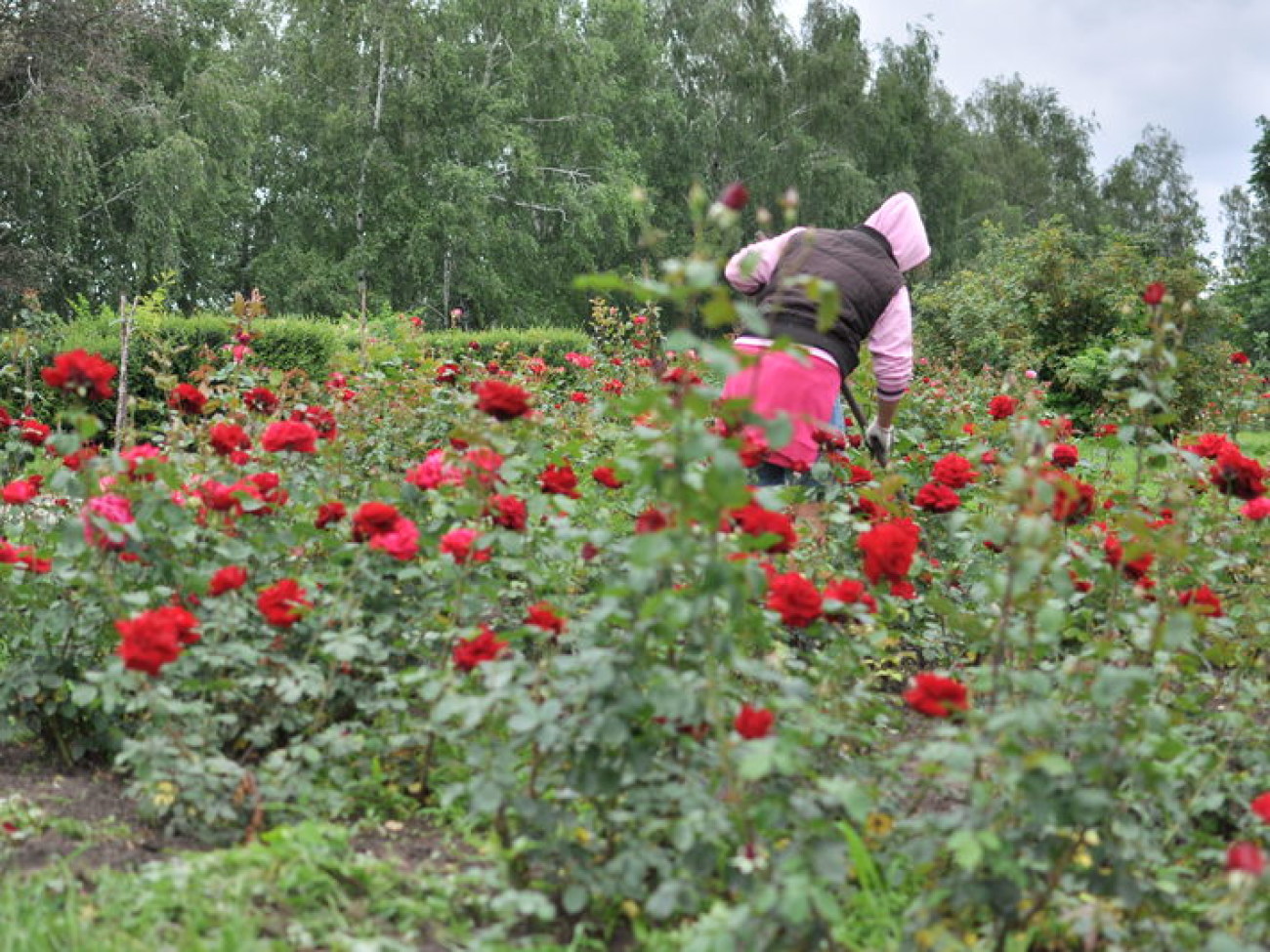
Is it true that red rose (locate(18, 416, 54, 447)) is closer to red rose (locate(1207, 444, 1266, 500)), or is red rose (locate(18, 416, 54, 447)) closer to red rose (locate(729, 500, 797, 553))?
red rose (locate(729, 500, 797, 553))

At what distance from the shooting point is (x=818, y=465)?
3.56 metres

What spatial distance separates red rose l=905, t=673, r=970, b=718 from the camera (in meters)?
1.88

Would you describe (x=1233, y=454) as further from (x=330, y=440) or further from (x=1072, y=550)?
(x=330, y=440)

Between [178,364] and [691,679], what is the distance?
8.37 metres

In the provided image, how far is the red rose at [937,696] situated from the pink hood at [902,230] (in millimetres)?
2555

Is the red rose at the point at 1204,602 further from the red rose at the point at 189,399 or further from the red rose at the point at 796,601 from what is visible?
the red rose at the point at 189,399

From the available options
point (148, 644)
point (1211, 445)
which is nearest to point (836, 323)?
point (1211, 445)

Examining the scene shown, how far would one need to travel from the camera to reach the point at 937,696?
6.20 feet

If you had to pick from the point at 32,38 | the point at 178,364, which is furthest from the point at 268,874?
the point at 32,38

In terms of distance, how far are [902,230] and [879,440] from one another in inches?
27.8

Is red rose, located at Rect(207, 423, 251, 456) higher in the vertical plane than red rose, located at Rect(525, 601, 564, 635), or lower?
higher

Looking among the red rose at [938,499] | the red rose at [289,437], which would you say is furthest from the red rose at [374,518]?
the red rose at [938,499]

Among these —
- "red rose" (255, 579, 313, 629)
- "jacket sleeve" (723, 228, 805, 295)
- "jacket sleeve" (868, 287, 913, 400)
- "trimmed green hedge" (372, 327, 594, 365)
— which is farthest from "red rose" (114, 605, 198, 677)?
"trimmed green hedge" (372, 327, 594, 365)

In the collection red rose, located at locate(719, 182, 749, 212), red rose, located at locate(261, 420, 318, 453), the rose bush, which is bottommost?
the rose bush
